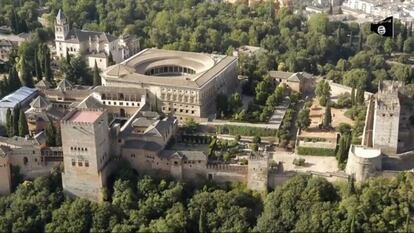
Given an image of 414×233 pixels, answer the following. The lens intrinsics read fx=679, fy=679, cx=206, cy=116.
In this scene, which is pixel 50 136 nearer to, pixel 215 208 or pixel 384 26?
pixel 215 208

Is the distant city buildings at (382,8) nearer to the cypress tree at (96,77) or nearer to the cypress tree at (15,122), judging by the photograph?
the cypress tree at (96,77)

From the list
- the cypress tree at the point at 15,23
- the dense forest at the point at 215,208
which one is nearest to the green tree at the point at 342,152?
the dense forest at the point at 215,208

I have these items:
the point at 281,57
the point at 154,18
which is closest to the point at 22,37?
the point at 154,18

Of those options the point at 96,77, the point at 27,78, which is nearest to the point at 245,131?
the point at 96,77

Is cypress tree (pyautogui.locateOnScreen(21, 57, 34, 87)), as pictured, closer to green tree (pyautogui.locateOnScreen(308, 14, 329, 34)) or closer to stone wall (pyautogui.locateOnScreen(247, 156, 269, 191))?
stone wall (pyautogui.locateOnScreen(247, 156, 269, 191))

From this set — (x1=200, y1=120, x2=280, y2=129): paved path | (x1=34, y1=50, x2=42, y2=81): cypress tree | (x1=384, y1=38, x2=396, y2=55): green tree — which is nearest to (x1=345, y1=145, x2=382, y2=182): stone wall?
(x1=200, y1=120, x2=280, y2=129): paved path
